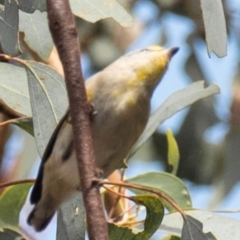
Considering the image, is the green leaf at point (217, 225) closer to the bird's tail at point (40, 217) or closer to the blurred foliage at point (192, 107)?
the bird's tail at point (40, 217)

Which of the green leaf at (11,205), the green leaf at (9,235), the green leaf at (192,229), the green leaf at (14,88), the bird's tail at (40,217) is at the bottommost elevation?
the bird's tail at (40,217)

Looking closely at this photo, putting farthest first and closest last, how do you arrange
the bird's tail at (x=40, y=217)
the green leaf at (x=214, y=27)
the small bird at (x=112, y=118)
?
the bird's tail at (x=40, y=217)
the small bird at (x=112, y=118)
the green leaf at (x=214, y=27)

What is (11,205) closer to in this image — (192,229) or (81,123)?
(192,229)

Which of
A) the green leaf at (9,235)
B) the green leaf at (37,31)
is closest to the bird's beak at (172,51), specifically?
the green leaf at (37,31)

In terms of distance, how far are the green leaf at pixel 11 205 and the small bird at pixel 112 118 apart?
5 centimetres

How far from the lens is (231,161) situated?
222cm

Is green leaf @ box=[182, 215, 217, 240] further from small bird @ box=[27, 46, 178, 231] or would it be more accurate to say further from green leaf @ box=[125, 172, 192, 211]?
green leaf @ box=[125, 172, 192, 211]

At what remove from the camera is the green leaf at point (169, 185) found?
1656 mm

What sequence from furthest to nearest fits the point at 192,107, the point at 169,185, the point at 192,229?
the point at 192,107
the point at 169,185
the point at 192,229

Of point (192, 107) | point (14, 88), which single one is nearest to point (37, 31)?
point (14, 88)

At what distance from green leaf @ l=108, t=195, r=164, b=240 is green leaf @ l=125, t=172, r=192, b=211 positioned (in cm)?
30

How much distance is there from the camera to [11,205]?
156cm

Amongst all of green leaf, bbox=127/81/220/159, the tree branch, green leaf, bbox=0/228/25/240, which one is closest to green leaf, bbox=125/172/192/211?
green leaf, bbox=127/81/220/159

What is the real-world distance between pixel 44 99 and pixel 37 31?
0.27 meters
